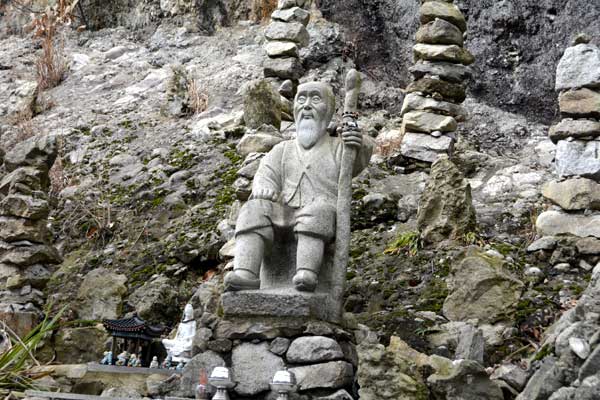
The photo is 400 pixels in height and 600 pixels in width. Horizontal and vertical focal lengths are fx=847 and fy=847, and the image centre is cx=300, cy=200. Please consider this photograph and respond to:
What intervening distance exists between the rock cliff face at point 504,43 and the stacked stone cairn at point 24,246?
5066 millimetres

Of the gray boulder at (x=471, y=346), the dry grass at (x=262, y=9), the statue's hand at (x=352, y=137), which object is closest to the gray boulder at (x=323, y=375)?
the gray boulder at (x=471, y=346)

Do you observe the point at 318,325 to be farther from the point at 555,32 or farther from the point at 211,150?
the point at 555,32

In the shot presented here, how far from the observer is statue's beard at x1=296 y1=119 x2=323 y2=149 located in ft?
18.5

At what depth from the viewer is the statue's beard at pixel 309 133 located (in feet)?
18.5

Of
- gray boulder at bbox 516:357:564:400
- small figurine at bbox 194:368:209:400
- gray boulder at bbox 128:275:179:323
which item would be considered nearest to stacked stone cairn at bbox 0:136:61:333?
gray boulder at bbox 128:275:179:323

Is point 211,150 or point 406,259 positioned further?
point 211,150

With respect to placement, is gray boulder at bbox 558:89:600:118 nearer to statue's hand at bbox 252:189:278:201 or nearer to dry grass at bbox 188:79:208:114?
statue's hand at bbox 252:189:278:201

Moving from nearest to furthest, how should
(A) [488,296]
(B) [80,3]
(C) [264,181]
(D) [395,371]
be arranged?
(D) [395,371]
(C) [264,181]
(A) [488,296]
(B) [80,3]

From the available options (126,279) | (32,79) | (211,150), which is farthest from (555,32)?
(32,79)

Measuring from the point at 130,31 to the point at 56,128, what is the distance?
3.03m

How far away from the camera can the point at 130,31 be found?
540 inches

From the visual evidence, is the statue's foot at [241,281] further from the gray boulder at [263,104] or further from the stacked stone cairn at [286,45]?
the stacked stone cairn at [286,45]

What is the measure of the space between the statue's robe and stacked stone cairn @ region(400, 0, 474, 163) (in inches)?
132

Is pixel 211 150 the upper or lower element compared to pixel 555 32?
lower
